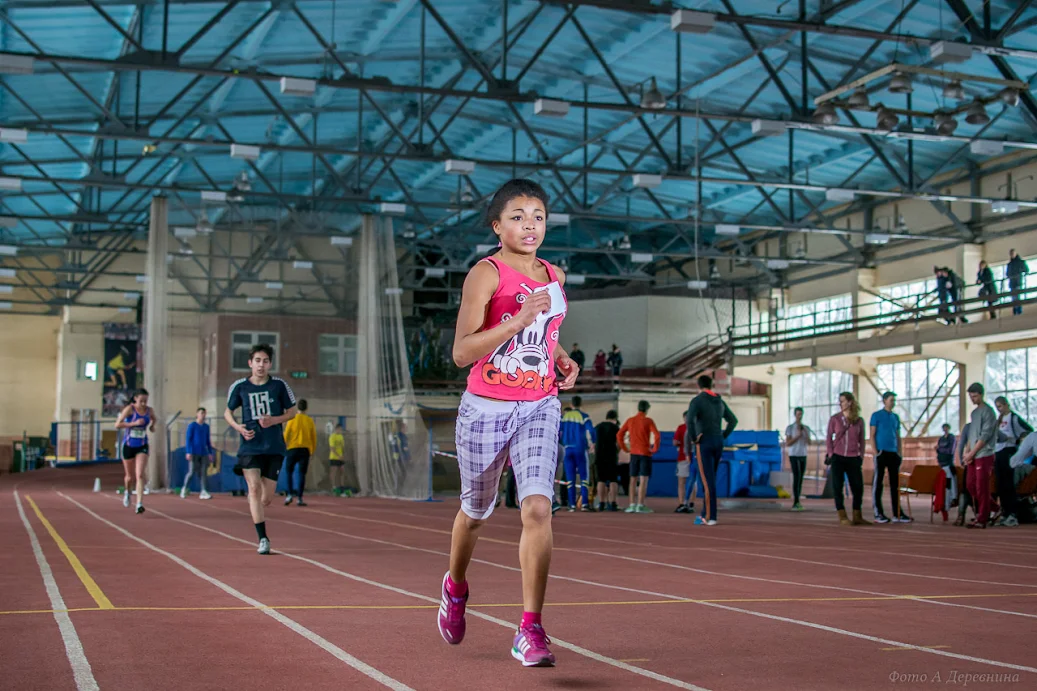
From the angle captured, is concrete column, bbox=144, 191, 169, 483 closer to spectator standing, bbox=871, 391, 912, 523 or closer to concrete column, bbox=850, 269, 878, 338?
spectator standing, bbox=871, 391, 912, 523

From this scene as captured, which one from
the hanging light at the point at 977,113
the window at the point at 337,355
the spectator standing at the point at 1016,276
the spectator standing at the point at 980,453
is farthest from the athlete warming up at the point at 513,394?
the spectator standing at the point at 1016,276

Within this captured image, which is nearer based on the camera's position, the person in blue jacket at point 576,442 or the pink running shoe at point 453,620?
the pink running shoe at point 453,620

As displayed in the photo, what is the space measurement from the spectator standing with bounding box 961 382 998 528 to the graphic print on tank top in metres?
11.8

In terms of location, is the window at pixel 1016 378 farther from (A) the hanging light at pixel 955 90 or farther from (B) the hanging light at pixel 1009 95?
(A) the hanging light at pixel 955 90

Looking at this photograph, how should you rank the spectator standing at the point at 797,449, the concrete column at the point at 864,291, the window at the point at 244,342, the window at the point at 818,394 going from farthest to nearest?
the window at the point at 818,394
the concrete column at the point at 864,291
the window at the point at 244,342
the spectator standing at the point at 797,449

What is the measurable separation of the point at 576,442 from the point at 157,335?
1151cm

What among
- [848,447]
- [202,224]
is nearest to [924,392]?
[848,447]

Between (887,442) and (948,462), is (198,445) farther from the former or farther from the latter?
(948,462)

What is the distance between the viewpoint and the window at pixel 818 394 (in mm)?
41125

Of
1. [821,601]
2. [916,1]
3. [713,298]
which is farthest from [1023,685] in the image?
[713,298]

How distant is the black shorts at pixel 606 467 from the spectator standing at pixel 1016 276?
14.8m

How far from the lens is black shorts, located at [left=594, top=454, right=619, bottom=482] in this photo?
21.0 m

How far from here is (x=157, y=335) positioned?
87.1 feet

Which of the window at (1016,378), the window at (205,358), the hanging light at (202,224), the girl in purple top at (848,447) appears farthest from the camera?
the window at (1016,378)
